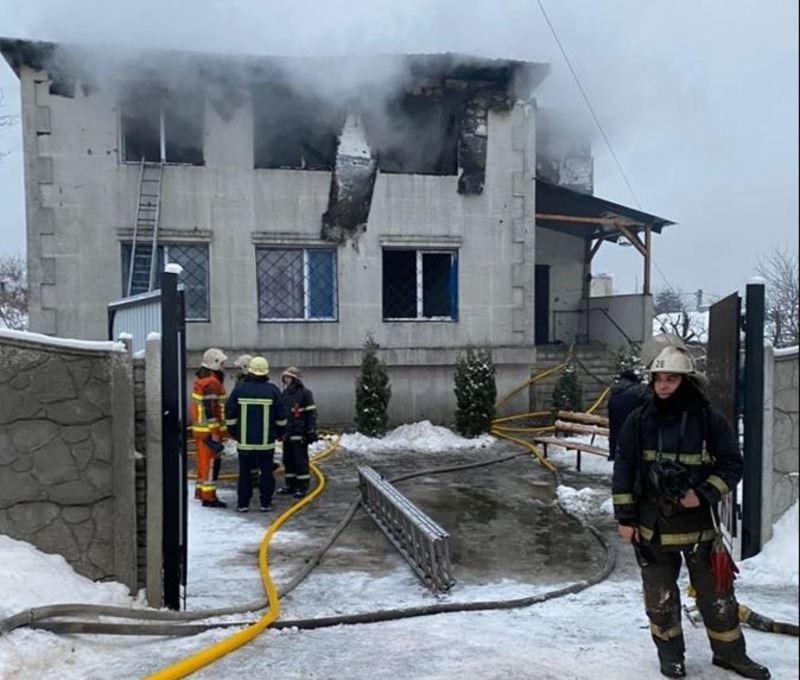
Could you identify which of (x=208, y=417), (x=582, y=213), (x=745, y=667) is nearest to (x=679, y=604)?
(x=745, y=667)

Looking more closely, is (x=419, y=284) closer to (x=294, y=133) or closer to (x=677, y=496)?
(x=294, y=133)

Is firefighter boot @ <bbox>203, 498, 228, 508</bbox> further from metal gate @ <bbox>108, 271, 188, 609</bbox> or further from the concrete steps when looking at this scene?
the concrete steps

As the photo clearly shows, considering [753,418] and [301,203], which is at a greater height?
[301,203]

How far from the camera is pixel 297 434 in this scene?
8.16m

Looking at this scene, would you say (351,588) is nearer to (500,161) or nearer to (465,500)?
(465,500)

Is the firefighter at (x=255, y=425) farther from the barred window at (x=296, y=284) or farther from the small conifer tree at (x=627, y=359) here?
the small conifer tree at (x=627, y=359)

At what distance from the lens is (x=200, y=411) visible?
26.6 ft

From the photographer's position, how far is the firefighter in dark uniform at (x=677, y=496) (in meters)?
3.54

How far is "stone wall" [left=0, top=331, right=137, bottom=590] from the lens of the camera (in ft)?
14.2

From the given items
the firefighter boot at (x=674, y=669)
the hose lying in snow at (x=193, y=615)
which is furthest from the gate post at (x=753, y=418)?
the firefighter boot at (x=674, y=669)

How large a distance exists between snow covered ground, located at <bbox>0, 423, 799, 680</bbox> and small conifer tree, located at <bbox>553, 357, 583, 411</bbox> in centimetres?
853

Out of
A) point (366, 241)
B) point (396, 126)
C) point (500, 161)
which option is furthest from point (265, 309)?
point (500, 161)

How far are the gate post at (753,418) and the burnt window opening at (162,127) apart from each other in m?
10.5

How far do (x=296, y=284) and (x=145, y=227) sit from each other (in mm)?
2777
